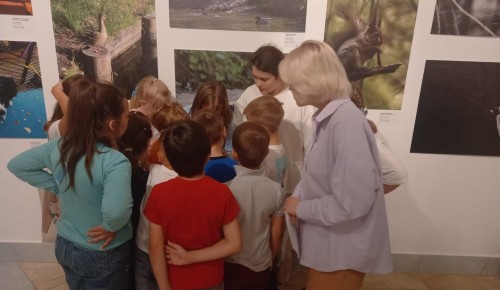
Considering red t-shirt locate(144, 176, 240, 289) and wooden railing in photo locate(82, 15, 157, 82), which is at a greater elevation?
wooden railing in photo locate(82, 15, 157, 82)

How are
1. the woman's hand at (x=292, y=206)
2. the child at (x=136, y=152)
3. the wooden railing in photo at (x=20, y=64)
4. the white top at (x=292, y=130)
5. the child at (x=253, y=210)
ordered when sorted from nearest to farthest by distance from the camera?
the woman's hand at (x=292, y=206), the child at (x=253, y=210), the child at (x=136, y=152), the white top at (x=292, y=130), the wooden railing in photo at (x=20, y=64)

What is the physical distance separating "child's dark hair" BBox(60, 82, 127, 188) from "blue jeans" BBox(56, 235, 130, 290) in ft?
1.03

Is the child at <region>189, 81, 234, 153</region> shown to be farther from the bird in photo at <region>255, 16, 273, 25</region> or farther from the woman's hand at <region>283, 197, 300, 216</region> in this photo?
the woman's hand at <region>283, 197, 300, 216</region>

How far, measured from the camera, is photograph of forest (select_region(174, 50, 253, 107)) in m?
2.39

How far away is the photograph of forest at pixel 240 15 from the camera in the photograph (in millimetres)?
2270

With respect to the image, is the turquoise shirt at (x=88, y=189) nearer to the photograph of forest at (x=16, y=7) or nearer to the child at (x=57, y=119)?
the child at (x=57, y=119)


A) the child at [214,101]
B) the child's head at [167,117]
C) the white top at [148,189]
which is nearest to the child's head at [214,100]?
the child at [214,101]

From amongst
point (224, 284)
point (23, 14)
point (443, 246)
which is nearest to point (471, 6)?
point (443, 246)

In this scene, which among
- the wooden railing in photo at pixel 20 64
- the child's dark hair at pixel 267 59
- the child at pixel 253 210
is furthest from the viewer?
the wooden railing in photo at pixel 20 64

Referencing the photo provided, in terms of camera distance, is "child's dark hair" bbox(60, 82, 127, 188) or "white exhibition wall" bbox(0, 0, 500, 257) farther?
"white exhibition wall" bbox(0, 0, 500, 257)

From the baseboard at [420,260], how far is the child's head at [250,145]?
181 centimetres

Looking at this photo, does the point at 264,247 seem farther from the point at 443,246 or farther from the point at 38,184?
the point at 443,246

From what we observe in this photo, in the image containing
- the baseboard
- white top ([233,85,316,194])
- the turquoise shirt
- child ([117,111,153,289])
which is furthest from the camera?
the baseboard

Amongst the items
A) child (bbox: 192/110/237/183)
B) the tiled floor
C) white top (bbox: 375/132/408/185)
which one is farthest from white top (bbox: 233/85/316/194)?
the tiled floor
